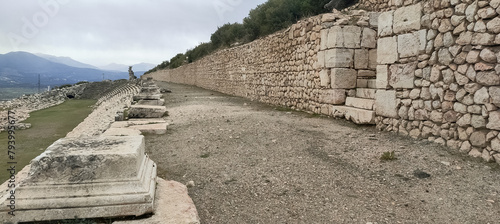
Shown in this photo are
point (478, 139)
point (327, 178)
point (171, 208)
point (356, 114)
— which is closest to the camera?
point (171, 208)

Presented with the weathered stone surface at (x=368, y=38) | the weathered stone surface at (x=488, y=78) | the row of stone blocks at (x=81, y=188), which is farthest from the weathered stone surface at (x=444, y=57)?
the row of stone blocks at (x=81, y=188)

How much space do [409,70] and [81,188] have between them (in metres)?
4.71

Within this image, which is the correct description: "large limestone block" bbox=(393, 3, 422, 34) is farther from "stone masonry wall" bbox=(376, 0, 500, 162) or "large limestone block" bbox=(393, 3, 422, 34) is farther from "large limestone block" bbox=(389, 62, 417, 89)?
"large limestone block" bbox=(389, 62, 417, 89)

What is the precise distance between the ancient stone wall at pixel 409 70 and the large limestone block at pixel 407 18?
15mm

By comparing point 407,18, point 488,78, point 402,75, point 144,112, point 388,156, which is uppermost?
point 407,18

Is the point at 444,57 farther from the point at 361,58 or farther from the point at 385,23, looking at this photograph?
the point at 361,58

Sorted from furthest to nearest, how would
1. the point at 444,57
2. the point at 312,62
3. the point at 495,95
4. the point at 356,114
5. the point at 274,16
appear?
the point at 274,16 < the point at 312,62 < the point at 356,114 < the point at 444,57 < the point at 495,95

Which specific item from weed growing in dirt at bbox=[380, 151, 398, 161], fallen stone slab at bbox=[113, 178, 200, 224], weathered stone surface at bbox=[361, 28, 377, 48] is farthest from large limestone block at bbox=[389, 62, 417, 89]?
fallen stone slab at bbox=[113, 178, 200, 224]

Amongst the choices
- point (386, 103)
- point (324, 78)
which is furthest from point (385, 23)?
point (324, 78)

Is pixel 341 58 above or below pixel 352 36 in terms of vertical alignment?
below

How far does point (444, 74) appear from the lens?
4.22 m

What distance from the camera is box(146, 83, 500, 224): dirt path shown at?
2648 mm

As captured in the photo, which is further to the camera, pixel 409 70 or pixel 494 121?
pixel 409 70

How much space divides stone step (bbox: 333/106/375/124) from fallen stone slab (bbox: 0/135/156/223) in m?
4.48
